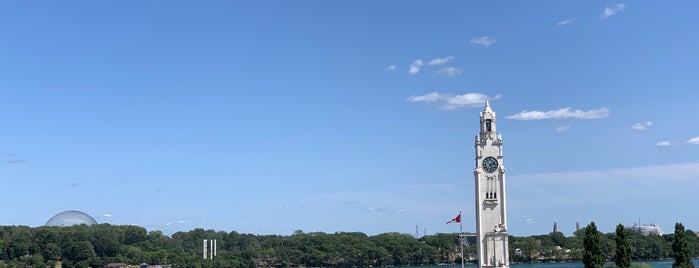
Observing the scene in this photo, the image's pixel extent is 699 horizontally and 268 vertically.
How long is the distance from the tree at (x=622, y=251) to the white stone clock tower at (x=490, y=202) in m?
14.5

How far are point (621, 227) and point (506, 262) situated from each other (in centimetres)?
1551

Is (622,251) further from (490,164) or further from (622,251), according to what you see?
(490,164)

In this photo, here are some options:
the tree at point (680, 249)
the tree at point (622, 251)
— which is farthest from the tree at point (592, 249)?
the tree at point (680, 249)

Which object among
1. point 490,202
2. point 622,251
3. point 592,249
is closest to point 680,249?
point 622,251

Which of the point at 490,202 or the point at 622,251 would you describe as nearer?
the point at 622,251

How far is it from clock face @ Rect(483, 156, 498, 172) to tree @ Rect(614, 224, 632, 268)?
53.9 feet

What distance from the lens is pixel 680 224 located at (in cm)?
7706

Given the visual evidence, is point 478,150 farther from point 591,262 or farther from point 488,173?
point 591,262

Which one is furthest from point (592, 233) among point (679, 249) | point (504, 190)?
point (504, 190)

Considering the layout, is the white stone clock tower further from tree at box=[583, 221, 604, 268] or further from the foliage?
the foliage

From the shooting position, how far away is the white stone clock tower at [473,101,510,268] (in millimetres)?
88250

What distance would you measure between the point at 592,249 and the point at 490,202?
1514cm

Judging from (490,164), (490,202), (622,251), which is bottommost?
(622,251)

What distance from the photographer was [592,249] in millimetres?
75875
